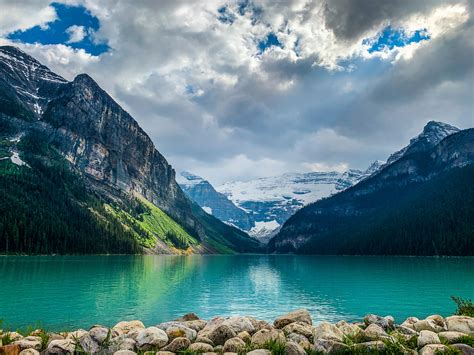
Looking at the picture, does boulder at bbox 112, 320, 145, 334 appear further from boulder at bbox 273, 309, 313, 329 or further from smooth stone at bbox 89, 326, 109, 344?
boulder at bbox 273, 309, 313, 329

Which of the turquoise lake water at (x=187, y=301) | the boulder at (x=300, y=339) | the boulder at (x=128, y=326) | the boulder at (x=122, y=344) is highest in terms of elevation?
the boulder at (x=300, y=339)

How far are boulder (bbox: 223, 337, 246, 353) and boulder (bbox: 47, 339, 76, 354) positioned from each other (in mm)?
7399

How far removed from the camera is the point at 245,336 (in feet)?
67.4

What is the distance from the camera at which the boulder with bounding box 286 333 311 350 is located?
1885cm

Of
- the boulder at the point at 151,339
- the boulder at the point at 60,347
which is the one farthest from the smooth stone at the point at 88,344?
the boulder at the point at 151,339

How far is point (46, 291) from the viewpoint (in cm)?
5500

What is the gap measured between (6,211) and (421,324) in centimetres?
18002

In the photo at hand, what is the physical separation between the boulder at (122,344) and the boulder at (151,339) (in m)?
0.35

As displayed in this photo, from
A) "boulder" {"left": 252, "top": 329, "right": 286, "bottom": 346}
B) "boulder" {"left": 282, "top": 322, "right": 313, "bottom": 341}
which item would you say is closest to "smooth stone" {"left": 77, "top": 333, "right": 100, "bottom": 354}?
"boulder" {"left": 252, "top": 329, "right": 286, "bottom": 346}

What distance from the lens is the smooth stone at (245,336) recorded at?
20.2 meters

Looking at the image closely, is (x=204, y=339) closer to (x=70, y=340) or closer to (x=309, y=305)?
(x=70, y=340)

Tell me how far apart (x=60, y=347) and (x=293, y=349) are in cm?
1109

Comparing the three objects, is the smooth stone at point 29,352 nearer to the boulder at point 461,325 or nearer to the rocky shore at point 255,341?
the rocky shore at point 255,341

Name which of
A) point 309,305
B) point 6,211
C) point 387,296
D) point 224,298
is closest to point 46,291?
point 224,298
